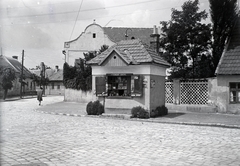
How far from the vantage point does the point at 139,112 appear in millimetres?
16031

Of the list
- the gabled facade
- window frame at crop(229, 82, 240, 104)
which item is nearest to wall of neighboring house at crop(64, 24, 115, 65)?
the gabled facade

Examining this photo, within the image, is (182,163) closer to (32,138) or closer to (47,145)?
(47,145)

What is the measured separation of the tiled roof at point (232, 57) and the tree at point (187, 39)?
1745 mm

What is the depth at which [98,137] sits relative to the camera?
9.42 metres

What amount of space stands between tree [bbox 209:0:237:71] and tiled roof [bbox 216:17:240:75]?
536 millimetres

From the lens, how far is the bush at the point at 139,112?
1598 cm

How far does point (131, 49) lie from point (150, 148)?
10.9 m

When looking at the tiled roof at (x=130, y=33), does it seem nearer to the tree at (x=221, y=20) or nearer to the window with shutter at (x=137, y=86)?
the tree at (x=221, y=20)

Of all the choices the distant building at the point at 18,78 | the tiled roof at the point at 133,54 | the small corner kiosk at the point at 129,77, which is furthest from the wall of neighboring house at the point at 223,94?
the distant building at the point at 18,78

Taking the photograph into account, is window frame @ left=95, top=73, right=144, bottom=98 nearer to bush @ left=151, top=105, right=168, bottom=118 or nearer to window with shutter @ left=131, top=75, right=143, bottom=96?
window with shutter @ left=131, top=75, right=143, bottom=96

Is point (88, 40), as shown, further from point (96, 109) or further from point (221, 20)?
point (96, 109)

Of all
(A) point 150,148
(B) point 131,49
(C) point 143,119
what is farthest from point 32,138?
(B) point 131,49

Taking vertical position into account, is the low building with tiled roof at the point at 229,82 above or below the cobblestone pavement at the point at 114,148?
above

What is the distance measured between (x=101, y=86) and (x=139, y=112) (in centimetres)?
317
